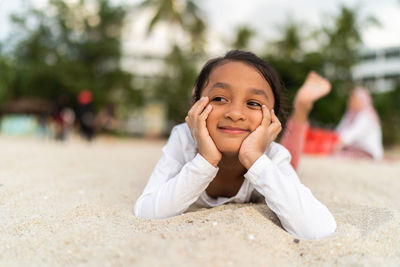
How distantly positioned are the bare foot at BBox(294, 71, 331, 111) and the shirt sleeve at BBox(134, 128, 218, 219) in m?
1.80

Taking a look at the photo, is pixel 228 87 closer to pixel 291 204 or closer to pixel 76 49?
pixel 291 204

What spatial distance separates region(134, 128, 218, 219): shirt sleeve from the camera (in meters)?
1.77

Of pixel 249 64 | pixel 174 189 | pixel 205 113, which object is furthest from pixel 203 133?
pixel 249 64

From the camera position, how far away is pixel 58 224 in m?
1.81

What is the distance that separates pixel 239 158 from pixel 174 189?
381 millimetres

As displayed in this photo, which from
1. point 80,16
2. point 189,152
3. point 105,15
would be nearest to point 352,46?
point 105,15

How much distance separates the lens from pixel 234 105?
1823 millimetres

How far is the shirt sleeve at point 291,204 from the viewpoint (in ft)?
5.41

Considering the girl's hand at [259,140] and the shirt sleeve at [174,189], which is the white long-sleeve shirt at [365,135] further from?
the shirt sleeve at [174,189]

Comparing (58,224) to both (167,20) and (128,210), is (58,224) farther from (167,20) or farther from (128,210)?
(167,20)

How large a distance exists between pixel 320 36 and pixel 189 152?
19.5 m

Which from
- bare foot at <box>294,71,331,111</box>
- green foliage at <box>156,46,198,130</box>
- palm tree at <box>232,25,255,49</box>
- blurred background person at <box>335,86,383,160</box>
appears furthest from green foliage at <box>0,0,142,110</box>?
bare foot at <box>294,71,331,111</box>

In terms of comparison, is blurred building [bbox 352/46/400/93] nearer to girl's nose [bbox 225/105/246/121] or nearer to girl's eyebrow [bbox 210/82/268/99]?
girl's eyebrow [bbox 210/82/268/99]

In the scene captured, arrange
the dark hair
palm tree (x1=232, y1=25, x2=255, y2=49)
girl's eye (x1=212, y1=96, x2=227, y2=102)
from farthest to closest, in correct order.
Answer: palm tree (x1=232, y1=25, x2=255, y2=49), the dark hair, girl's eye (x1=212, y1=96, x2=227, y2=102)
